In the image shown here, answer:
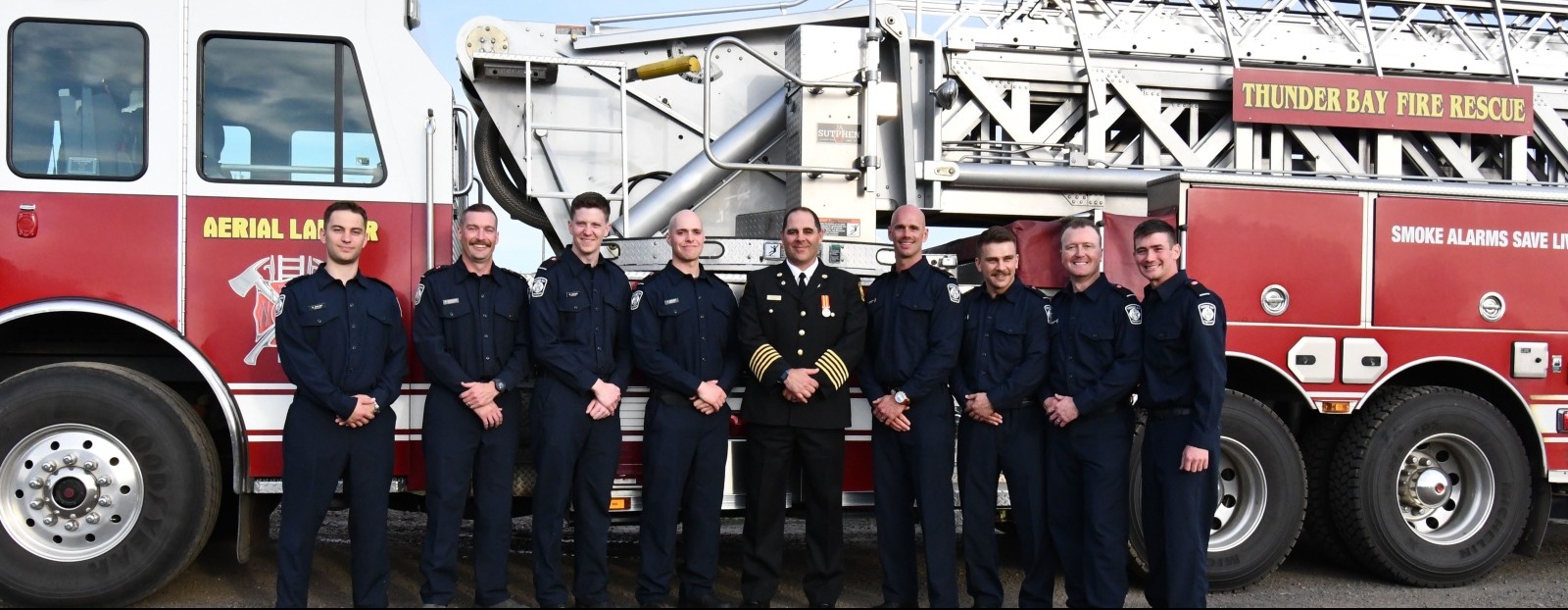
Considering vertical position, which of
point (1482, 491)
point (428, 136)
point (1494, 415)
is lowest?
point (1482, 491)

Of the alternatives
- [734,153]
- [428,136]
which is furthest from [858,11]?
[428,136]

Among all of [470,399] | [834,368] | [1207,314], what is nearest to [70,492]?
[470,399]

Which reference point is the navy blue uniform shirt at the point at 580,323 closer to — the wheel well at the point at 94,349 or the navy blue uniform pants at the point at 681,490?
the navy blue uniform pants at the point at 681,490

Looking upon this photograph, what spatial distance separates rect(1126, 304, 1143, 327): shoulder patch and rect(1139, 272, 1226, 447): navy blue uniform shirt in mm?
33

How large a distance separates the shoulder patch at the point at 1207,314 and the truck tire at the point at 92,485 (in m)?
4.17

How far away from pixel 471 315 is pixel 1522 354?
5193 millimetres

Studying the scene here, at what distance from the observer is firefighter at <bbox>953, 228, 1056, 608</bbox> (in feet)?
17.6

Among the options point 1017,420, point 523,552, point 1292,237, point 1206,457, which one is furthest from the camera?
point 523,552

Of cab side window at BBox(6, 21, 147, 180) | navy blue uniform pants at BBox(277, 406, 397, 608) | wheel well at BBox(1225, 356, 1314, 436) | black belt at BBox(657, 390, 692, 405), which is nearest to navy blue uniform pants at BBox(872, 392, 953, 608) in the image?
black belt at BBox(657, 390, 692, 405)

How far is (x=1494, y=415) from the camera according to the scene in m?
6.42

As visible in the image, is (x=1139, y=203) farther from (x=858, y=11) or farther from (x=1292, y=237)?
(x=858, y=11)

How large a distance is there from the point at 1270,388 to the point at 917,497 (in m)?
2.14

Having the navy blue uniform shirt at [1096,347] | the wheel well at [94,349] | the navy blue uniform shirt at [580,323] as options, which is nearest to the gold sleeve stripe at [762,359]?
the navy blue uniform shirt at [580,323]

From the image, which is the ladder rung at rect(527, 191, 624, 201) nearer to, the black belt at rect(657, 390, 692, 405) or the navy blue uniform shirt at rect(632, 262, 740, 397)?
the navy blue uniform shirt at rect(632, 262, 740, 397)
